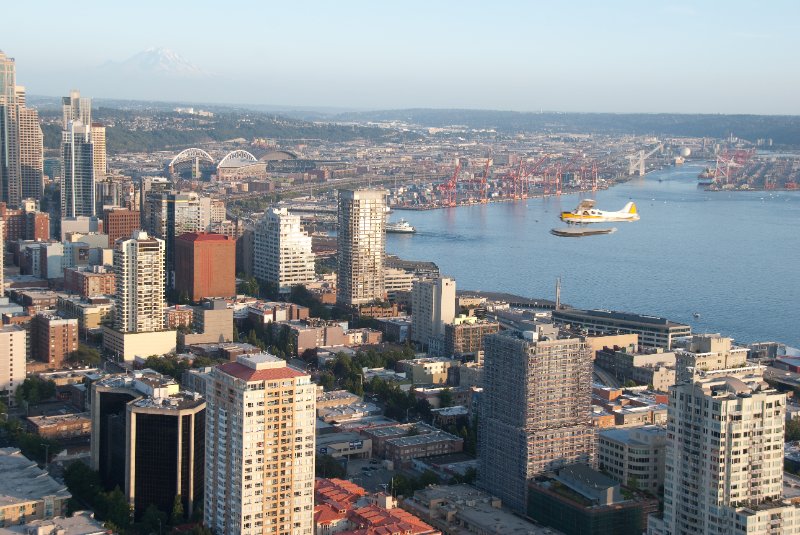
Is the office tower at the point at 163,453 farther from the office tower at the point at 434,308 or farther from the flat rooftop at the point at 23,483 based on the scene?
the office tower at the point at 434,308

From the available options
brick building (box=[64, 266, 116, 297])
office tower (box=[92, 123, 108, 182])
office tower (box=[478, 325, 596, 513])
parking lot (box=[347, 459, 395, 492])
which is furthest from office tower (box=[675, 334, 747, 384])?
office tower (box=[92, 123, 108, 182])

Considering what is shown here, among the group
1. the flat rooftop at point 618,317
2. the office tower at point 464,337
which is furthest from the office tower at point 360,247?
the office tower at point 464,337

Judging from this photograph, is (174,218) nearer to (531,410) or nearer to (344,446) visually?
(344,446)

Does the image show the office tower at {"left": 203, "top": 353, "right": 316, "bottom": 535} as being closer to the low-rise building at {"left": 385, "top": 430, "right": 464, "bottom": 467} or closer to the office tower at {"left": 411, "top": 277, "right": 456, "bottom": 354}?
the low-rise building at {"left": 385, "top": 430, "right": 464, "bottom": 467}

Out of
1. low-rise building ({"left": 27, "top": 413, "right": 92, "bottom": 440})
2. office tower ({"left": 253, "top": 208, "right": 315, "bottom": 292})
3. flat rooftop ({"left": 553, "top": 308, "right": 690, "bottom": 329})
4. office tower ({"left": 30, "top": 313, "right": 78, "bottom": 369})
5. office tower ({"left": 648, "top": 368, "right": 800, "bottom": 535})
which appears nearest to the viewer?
office tower ({"left": 648, "top": 368, "right": 800, "bottom": 535})

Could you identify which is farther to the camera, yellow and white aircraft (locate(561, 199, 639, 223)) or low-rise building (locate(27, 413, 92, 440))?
yellow and white aircraft (locate(561, 199, 639, 223))

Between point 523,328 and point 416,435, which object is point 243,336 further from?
point 523,328

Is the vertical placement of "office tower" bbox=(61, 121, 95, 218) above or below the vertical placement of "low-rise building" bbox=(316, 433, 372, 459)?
above

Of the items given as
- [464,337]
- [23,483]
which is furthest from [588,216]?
[23,483]
